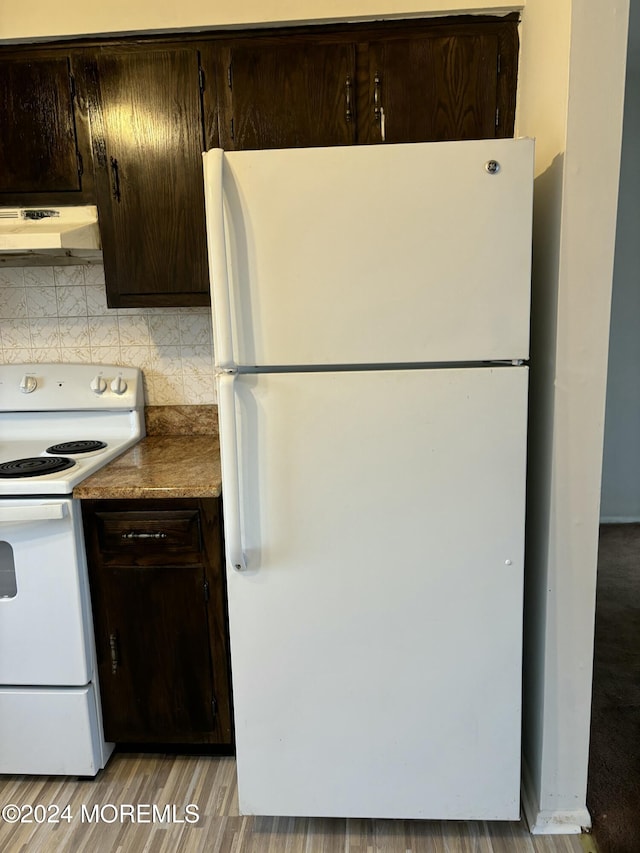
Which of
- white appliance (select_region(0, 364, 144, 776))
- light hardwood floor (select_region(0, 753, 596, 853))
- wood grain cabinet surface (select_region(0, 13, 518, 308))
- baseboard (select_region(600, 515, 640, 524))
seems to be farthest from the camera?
baseboard (select_region(600, 515, 640, 524))

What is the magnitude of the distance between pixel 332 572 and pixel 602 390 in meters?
0.76

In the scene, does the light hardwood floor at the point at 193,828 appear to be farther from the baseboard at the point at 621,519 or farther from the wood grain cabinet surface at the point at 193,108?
the baseboard at the point at 621,519

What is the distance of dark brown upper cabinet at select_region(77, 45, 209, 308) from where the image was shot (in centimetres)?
182

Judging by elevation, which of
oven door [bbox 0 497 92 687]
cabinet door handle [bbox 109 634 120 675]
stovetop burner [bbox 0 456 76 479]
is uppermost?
stovetop burner [bbox 0 456 76 479]

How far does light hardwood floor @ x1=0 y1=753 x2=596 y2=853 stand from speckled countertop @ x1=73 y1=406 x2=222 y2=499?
2.85 ft

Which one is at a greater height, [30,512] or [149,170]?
[149,170]

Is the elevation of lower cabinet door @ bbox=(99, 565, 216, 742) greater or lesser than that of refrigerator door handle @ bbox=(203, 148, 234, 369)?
lesser

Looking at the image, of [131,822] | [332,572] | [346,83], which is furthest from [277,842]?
[346,83]

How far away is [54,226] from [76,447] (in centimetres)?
71

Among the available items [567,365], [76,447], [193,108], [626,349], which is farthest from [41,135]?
[626,349]

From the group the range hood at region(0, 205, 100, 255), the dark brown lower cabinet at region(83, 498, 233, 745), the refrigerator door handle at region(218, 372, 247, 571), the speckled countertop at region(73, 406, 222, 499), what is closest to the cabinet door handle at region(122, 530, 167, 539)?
the dark brown lower cabinet at region(83, 498, 233, 745)

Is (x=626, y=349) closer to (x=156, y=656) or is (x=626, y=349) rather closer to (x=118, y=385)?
(x=118, y=385)

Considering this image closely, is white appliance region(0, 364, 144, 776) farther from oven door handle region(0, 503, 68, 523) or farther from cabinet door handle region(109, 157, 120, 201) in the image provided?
cabinet door handle region(109, 157, 120, 201)

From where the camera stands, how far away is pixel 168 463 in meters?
1.91
